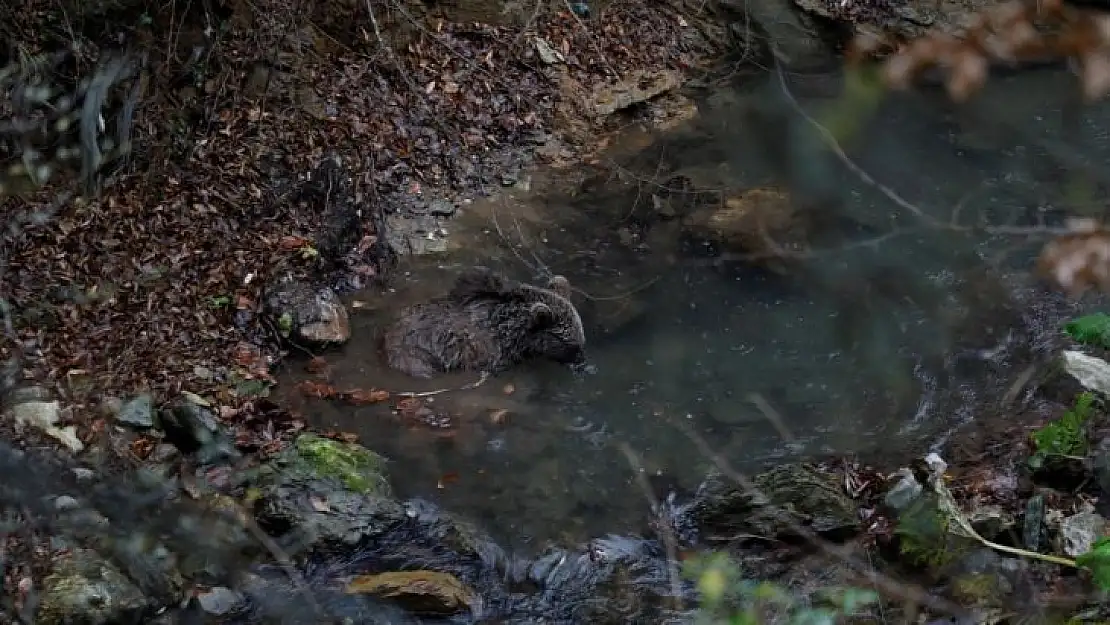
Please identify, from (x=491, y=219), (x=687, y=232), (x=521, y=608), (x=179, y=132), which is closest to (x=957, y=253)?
(x=687, y=232)

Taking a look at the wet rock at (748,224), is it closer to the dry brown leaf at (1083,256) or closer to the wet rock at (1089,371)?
the wet rock at (1089,371)

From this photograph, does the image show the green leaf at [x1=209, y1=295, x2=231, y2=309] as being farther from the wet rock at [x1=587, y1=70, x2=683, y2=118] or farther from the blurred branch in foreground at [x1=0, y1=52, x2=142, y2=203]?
the wet rock at [x1=587, y1=70, x2=683, y2=118]

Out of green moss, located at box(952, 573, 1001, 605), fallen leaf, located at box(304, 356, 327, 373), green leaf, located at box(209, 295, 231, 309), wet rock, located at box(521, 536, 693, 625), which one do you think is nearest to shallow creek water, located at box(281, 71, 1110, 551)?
fallen leaf, located at box(304, 356, 327, 373)

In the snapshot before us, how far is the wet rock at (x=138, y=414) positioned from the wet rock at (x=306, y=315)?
1097 millimetres

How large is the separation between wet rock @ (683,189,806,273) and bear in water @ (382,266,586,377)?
1.78 m

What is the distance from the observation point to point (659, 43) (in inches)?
431

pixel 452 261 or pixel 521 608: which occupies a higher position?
pixel 452 261

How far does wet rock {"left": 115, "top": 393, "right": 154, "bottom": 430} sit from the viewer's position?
16.9ft

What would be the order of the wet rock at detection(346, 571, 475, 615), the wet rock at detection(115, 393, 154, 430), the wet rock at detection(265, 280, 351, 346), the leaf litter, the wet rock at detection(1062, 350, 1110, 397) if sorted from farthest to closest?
the wet rock at detection(265, 280, 351, 346), the wet rock at detection(1062, 350, 1110, 397), the leaf litter, the wet rock at detection(115, 393, 154, 430), the wet rock at detection(346, 571, 475, 615)

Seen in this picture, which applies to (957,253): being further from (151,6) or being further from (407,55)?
(151,6)

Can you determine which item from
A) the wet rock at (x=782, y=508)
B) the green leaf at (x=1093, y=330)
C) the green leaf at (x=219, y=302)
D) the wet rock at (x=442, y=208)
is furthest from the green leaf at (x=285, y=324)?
the green leaf at (x=1093, y=330)

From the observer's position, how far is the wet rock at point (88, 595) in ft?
13.0

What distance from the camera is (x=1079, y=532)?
4.58 metres

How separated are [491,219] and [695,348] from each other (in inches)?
95.0
